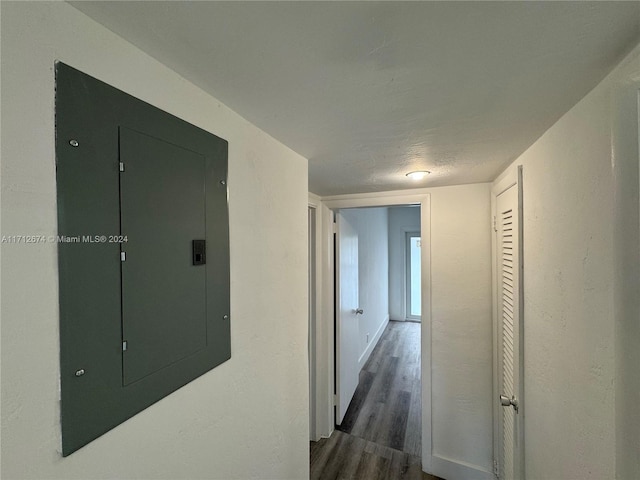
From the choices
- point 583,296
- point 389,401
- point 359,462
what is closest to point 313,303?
point 359,462

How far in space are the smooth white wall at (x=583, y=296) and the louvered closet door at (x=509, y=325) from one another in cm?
15

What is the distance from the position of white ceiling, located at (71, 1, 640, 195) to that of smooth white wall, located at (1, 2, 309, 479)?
0.08m

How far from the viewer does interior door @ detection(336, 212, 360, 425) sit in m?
2.52

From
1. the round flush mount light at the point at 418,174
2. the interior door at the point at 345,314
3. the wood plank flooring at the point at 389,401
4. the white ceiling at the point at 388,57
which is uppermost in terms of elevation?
the white ceiling at the point at 388,57

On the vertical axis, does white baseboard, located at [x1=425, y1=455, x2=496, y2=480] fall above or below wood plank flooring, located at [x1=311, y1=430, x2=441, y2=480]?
above

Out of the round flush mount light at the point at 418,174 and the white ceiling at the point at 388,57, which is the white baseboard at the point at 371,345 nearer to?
the round flush mount light at the point at 418,174

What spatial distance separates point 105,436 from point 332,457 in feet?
7.42

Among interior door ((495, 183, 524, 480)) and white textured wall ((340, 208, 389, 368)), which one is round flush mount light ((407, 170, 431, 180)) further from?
white textured wall ((340, 208, 389, 368))

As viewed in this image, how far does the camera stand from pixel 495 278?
5.98 ft

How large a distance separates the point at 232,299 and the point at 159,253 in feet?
0.98

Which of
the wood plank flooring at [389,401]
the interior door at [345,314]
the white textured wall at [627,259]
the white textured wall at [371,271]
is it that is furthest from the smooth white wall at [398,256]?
the white textured wall at [627,259]

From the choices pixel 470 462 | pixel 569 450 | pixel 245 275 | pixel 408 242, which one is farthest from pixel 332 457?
pixel 408 242

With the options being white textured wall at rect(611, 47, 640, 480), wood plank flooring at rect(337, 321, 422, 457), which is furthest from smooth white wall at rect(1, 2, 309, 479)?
wood plank flooring at rect(337, 321, 422, 457)

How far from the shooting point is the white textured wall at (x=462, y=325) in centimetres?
193
